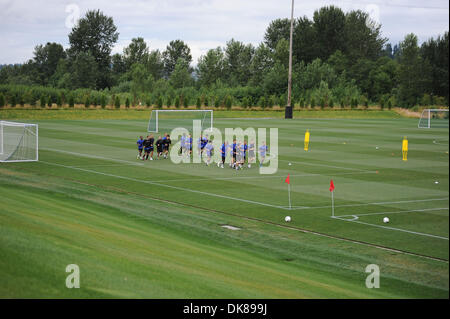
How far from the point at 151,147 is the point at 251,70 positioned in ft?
359

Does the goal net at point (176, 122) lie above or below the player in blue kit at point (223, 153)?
→ above

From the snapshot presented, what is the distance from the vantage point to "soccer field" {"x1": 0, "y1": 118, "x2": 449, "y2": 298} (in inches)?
426

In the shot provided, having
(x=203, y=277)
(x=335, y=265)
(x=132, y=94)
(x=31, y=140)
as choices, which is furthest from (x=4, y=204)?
(x=132, y=94)

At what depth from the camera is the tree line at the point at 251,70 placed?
101 metres

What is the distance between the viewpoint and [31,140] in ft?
153

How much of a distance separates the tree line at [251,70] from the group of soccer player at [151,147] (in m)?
51.9
